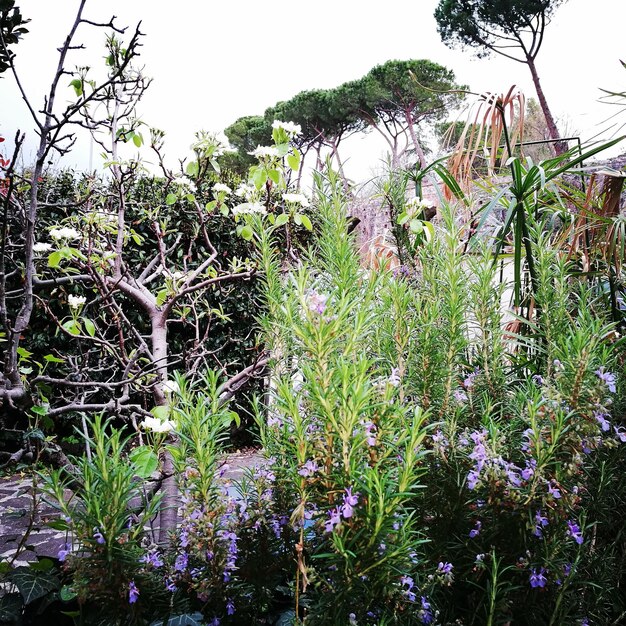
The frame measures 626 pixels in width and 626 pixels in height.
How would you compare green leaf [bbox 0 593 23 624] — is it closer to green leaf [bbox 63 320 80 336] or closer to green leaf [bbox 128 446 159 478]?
green leaf [bbox 128 446 159 478]

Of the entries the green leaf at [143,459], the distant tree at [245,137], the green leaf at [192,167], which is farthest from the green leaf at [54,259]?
the distant tree at [245,137]

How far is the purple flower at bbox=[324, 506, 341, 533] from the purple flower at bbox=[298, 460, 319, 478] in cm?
6

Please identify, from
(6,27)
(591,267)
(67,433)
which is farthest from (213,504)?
(67,433)

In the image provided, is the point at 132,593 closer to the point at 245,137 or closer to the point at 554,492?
the point at 554,492

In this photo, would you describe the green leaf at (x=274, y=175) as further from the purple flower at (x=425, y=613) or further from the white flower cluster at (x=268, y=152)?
the purple flower at (x=425, y=613)

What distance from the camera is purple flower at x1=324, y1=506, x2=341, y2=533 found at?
62 centimetres

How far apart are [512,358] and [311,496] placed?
2.45 feet

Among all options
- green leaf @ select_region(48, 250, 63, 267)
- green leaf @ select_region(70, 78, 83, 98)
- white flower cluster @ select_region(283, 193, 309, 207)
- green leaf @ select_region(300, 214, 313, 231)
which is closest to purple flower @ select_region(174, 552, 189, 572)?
green leaf @ select_region(300, 214, 313, 231)

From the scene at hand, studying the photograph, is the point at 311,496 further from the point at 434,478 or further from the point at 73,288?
the point at 73,288

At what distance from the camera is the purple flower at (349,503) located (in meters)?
0.62

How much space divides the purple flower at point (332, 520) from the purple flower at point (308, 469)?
0.19 feet

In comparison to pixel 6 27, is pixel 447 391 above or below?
below

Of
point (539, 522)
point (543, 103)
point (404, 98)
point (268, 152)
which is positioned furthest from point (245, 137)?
point (539, 522)

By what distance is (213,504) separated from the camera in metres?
0.79
